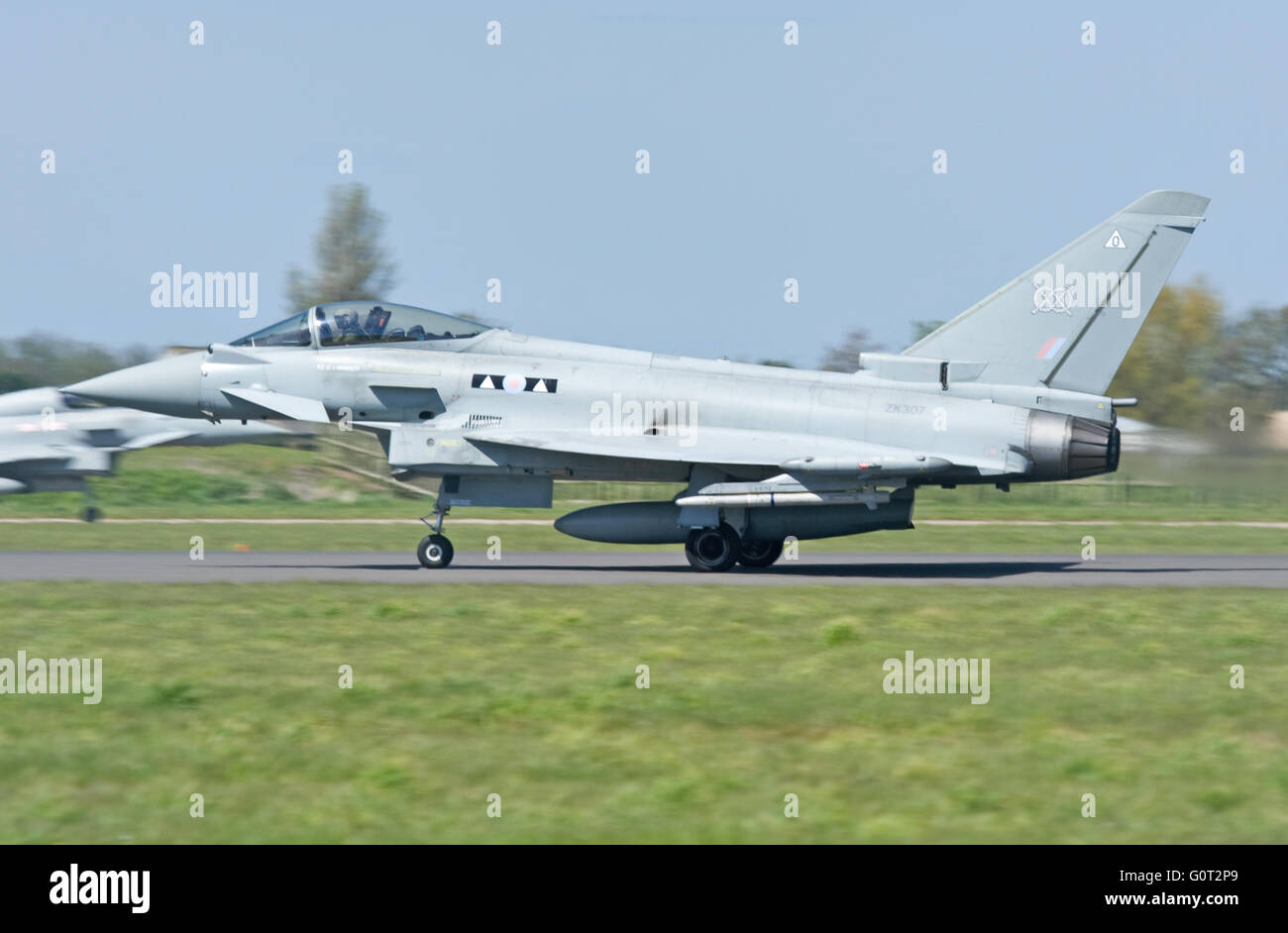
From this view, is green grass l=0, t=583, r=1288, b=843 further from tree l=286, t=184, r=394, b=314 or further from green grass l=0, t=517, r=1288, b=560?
tree l=286, t=184, r=394, b=314

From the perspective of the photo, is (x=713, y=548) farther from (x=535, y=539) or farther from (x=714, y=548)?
(x=535, y=539)

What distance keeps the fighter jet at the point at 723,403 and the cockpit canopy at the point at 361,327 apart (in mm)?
30

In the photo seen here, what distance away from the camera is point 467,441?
19.0 meters

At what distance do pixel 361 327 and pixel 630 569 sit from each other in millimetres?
5447

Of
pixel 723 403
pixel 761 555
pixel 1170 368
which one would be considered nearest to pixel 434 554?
pixel 723 403

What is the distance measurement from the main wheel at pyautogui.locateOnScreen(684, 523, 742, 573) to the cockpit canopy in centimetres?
454

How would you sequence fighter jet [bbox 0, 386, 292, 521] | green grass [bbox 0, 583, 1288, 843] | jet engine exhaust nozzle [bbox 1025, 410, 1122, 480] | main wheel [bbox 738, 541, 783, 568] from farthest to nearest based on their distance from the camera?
1. fighter jet [bbox 0, 386, 292, 521]
2. main wheel [bbox 738, 541, 783, 568]
3. jet engine exhaust nozzle [bbox 1025, 410, 1122, 480]
4. green grass [bbox 0, 583, 1288, 843]

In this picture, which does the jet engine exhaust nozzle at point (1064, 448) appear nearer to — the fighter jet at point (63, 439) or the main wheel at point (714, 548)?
Answer: the main wheel at point (714, 548)

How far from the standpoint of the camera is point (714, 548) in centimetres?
1917

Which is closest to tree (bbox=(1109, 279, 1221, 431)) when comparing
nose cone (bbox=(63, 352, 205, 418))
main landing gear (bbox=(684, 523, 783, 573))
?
main landing gear (bbox=(684, 523, 783, 573))

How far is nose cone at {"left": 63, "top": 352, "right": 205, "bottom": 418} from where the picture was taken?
64.5 ft

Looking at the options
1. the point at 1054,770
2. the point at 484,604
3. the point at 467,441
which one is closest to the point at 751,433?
the point at 467,441
